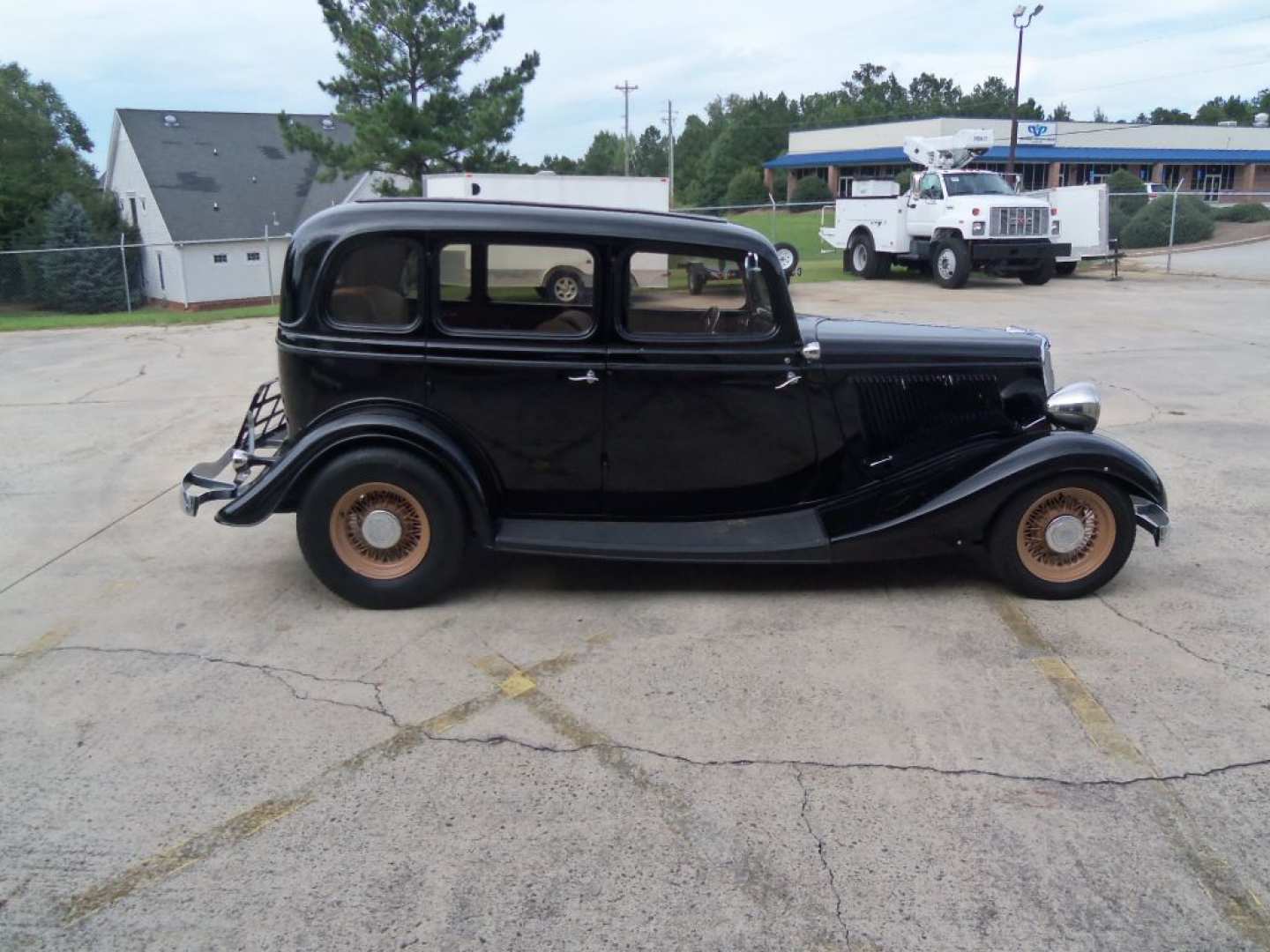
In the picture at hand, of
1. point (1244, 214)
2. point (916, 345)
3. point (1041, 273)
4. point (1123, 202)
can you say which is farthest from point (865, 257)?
point (1244, 214)

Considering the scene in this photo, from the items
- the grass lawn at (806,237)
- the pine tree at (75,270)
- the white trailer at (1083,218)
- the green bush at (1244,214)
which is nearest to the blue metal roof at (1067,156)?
the grass lawn at (806,237)

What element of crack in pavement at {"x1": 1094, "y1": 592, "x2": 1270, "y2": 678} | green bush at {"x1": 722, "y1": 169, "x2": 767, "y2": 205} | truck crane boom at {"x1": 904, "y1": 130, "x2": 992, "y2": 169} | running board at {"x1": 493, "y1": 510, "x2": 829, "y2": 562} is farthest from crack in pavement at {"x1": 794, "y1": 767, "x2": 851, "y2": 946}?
green bush at {"x1": 722, "y1": 169, "x2": 767, "y2": 205}

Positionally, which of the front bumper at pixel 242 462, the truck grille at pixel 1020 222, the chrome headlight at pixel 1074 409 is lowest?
the front bumper at pixel 242 462

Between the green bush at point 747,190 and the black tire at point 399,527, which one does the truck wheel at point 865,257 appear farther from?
the green bush at point 747,190

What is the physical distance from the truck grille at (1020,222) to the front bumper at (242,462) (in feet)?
57.7

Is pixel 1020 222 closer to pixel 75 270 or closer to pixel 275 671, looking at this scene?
pixel 275 671

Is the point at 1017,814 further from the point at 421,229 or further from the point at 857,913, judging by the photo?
the point at 421,229

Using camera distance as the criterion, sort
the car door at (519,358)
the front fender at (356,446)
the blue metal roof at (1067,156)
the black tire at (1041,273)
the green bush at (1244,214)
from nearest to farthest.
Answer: the front fender at (356,446) < the car door at (519,358) < the black tire at (1041,273) < the green bush at (1244,214) < the blue metal roof at (1067,156)

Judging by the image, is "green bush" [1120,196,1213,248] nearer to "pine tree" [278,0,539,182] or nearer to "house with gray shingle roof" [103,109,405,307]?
"pine tree" [278,0,539,182]

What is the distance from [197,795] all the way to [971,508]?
3.55m

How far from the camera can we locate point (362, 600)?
5.04m

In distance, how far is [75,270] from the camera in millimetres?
33719

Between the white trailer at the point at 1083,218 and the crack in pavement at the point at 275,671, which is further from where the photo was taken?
the white trailer at the point at 1083,218

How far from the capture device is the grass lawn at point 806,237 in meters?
25.3
